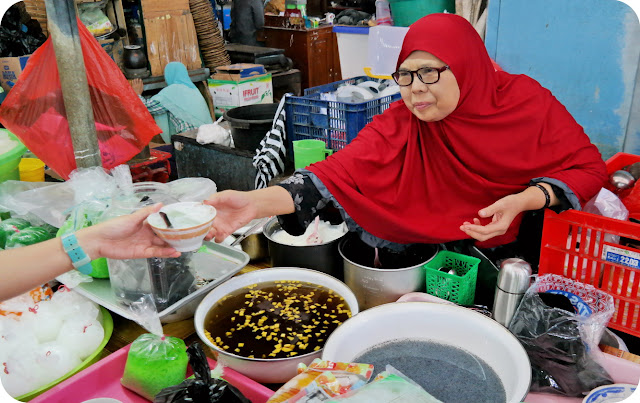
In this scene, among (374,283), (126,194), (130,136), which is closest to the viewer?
(374,283)

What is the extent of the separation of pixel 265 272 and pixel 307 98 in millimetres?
1073

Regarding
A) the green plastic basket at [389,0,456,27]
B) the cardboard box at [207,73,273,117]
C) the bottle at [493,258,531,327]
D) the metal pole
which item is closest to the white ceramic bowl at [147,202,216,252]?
the bottle at [493,258,531,327]

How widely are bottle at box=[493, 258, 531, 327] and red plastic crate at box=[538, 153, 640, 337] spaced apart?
0.18m

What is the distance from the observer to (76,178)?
1.79 meters

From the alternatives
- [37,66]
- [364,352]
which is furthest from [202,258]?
[37,66]

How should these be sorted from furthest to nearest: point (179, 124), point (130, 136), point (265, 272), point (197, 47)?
point (197, 47) < point (179, 124) < point (130, 136) < point (265, 272)

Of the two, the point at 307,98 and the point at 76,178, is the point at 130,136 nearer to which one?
the point at 76,178

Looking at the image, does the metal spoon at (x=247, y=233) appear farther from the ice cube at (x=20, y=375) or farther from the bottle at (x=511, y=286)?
the bottle at (x=511, y=286)

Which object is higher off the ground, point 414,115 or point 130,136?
point 414,115

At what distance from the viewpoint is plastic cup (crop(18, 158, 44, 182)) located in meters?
2.29

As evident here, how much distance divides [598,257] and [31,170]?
224 cm

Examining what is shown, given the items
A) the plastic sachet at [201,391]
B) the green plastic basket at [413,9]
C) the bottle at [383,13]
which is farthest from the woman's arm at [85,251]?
the bottle at [383,13]

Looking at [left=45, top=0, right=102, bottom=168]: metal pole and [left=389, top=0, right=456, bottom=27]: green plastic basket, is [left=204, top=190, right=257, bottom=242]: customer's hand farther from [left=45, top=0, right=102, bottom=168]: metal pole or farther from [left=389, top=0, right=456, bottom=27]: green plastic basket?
[left=389, top=0, right=456, bottom=27]: green plastic basket

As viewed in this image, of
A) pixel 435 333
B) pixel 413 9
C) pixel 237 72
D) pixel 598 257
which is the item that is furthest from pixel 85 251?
pixel 237 72
